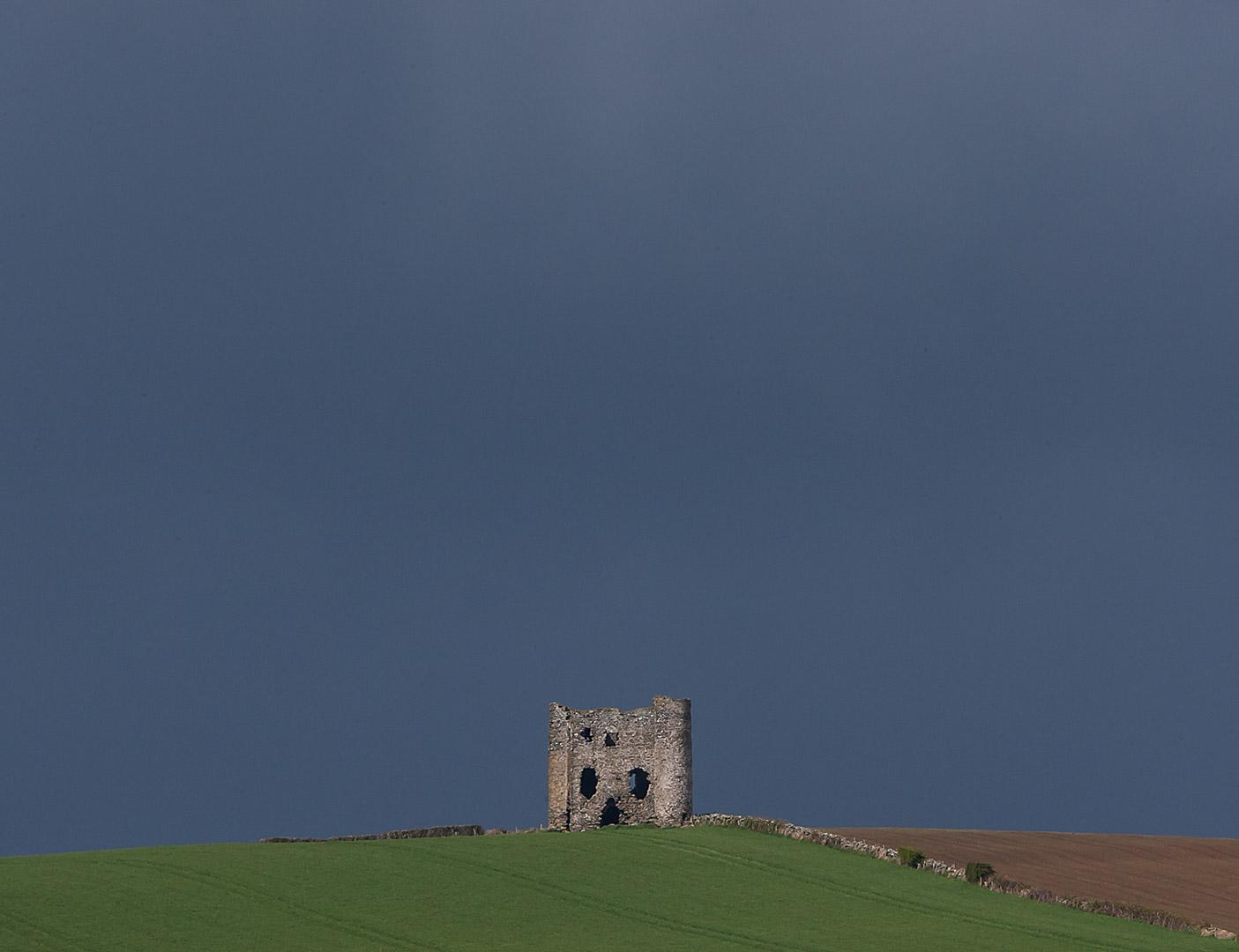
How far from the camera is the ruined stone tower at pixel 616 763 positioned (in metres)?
58.2

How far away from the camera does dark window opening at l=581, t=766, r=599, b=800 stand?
58406 millimetres

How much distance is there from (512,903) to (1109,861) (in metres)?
21.3

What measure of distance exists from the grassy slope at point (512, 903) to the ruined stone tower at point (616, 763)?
4486 millimetres

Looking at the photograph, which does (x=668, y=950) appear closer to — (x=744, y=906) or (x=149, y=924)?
(x=744, y=906)

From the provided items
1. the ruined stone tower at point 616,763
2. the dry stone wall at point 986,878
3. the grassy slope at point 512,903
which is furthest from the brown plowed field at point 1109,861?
the ruined stone tower at point 616,763

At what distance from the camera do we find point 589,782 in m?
58.6

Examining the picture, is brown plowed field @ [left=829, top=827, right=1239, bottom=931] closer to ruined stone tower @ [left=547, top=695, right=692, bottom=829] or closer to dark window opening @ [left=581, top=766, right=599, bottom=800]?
ruined stone tower @ [left=547, top=695, right=692, bottom=829]

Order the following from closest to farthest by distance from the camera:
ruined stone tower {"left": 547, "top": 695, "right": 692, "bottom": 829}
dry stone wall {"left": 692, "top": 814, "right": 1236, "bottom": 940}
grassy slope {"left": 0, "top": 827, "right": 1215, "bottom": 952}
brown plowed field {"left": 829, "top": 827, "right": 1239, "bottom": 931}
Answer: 1. grassy slope {"left": 0, "top": 827, "right": 1215, "bottom": 952}
2. dry stone wall {"left": 692, "top": 814, "right": 1236, "bottom": 940}
3. brown plowed field {"left": 829, "top": 827, "right": 1239, "bottom": 931}
4. ruined stone tower {"left": 547, "top": 695, "right": 692, "bottom": 829}

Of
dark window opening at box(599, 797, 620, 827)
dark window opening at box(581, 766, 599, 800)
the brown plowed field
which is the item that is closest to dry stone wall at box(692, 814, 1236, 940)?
the brown plowed field

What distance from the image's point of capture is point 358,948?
125ft

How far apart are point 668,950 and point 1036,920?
11.0 meters

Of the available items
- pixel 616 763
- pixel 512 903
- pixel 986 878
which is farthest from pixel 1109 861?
pixel 512 903

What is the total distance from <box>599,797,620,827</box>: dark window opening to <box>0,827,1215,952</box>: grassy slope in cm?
454

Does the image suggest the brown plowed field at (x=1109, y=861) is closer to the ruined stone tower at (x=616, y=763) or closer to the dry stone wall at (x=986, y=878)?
the dry stone wall at (x=986, y=878)
